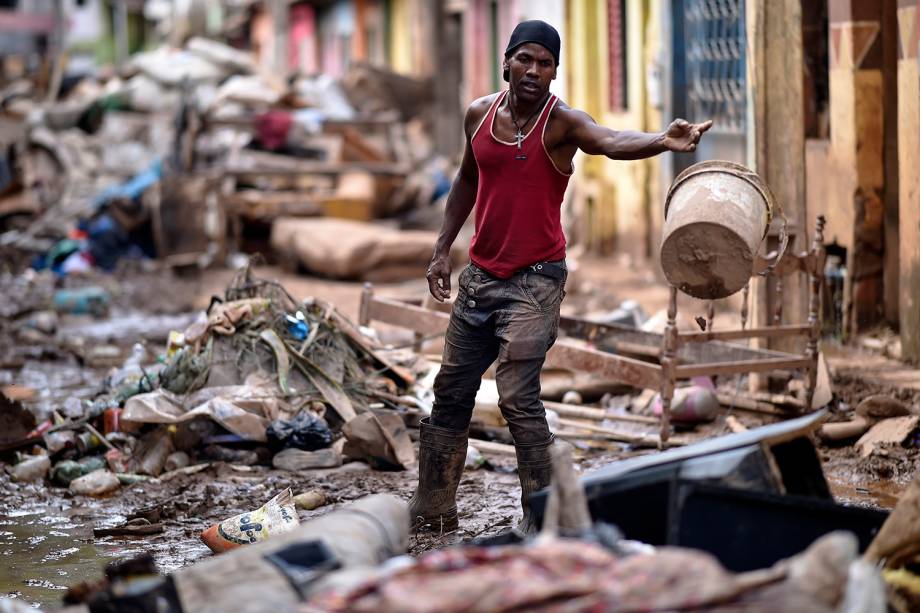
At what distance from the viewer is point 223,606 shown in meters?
2.98

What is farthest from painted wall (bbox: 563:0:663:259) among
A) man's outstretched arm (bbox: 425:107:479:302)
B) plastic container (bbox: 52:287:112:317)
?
man's outstretched arm (bbox: 425:107:479:302)

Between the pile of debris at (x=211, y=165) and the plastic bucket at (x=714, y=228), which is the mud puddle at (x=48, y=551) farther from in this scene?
the pile of debris at (x=211, y=165)

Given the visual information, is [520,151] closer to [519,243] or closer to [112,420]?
[519,243]

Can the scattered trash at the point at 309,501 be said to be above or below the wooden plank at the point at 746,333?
below

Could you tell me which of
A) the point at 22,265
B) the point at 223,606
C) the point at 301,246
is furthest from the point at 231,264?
the point at 223,606

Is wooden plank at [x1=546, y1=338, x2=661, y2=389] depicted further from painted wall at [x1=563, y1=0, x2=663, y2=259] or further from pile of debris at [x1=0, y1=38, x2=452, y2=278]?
pile of debris at [x1=0, y1=38, x2=452, y2=278]

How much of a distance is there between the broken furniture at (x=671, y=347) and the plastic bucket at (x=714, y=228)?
1.17m

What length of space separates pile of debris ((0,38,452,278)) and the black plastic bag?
7.48 m

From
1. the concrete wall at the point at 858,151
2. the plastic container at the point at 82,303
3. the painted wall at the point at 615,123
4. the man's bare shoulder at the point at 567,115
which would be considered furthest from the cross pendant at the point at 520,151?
the plastic container at the point at 82,303

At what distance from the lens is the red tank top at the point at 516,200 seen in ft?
16.6

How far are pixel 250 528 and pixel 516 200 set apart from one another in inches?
67.2

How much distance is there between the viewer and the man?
502 centimetres

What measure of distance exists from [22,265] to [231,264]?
8.80 feet

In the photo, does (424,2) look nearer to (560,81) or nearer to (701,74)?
(560,81)
